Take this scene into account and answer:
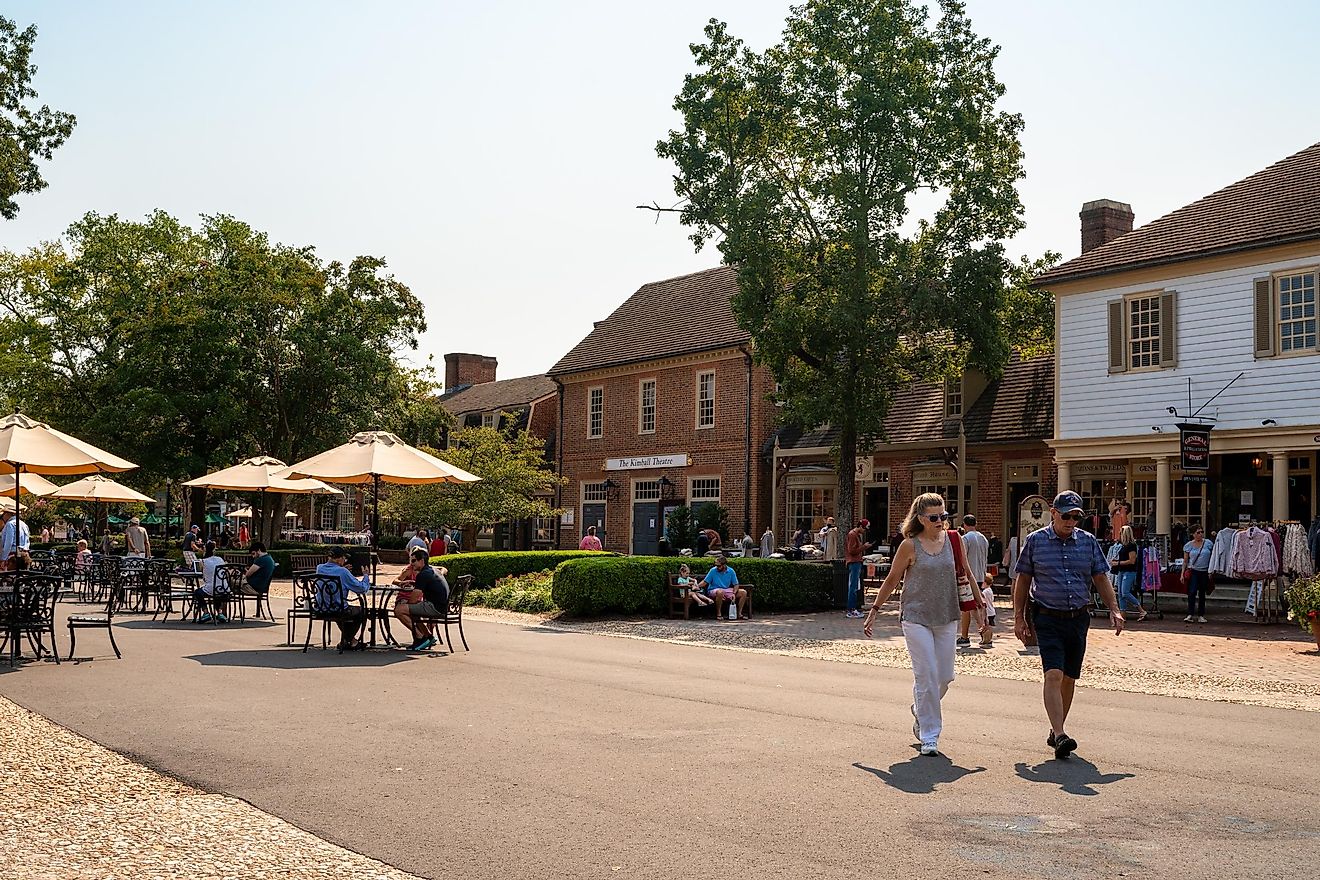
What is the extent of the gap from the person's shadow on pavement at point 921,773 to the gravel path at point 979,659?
5487 mm

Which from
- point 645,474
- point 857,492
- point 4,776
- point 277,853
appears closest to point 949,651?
point 277,853

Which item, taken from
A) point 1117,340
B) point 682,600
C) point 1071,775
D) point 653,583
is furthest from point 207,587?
point 1117,340

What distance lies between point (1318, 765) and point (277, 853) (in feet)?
22.3

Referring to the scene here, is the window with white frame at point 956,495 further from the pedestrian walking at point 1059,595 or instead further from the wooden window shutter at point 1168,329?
the pedestrian walking at point 1059,595

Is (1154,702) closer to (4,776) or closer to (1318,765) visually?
(1318,765)

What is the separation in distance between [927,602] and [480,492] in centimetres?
3189

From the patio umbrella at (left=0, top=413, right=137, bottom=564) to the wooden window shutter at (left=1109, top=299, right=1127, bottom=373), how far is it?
18692 mm

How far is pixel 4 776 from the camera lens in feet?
25.1

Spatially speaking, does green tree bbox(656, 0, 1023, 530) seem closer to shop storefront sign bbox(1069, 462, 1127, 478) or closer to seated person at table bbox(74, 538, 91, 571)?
shop storefront sign bbox(1069, 462, 1127, 478)

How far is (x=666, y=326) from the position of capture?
145 feet

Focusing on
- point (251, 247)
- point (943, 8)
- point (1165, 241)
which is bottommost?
point (1165, 241)

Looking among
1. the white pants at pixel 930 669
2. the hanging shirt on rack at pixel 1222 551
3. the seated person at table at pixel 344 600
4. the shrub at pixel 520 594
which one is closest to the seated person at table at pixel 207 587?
the seated person at table at pixel 344 600

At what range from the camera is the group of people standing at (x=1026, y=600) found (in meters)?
9.10

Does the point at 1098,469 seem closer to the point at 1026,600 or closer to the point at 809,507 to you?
the point at 809,507
